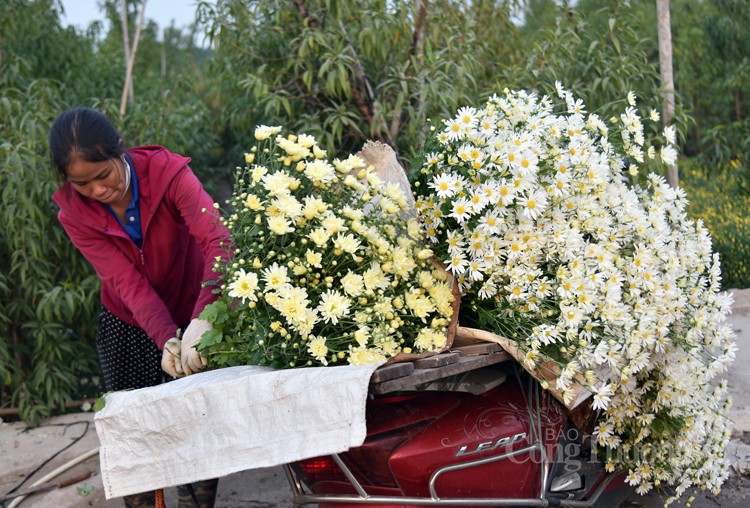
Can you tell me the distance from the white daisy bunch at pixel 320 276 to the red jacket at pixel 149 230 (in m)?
0.49

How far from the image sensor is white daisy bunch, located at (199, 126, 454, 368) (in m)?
1.98

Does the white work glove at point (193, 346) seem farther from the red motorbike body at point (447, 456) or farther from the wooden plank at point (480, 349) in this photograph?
the wooden plank at point (480, 349)

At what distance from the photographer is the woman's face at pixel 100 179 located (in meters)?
2.57

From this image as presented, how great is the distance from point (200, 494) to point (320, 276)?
149cm

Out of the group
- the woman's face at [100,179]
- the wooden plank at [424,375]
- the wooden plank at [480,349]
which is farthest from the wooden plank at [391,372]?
the woman's face at [100,179]

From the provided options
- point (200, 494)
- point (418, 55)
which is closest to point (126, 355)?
point (200, 494)

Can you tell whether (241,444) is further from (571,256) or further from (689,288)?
(689,288)

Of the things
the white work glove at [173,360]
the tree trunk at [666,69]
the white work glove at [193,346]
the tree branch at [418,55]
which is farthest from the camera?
the tree trunk at [666,69]

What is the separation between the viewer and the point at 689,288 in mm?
2621

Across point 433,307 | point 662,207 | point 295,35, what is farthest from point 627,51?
point 433,307

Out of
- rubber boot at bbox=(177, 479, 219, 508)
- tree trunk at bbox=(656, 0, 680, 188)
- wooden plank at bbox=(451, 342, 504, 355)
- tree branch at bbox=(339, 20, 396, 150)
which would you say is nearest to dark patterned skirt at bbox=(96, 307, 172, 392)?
rubber boot at bbox=(177, 479, 219, 508)

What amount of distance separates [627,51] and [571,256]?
3245 millimetres

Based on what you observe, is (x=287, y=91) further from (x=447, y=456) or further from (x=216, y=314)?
(x=447, y=456)

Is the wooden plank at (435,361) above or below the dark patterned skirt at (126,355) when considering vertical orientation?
above
